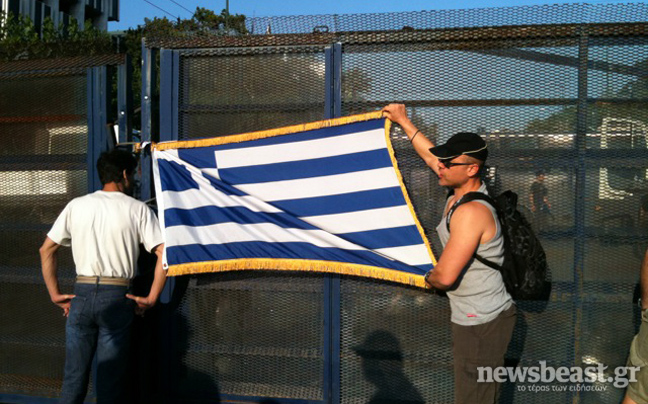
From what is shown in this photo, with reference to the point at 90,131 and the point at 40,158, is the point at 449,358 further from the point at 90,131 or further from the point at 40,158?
the point at 40,158

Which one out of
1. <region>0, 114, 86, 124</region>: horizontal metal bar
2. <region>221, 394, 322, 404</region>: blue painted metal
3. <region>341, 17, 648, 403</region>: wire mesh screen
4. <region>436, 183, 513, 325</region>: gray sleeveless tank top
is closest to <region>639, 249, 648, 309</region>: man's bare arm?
<region>341, 17, 648, 403</region>: wire mesh screen

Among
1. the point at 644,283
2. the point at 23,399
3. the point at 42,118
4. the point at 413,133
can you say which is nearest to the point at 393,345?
the point at 413,133

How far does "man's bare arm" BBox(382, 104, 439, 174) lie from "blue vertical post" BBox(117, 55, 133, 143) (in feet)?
6.12

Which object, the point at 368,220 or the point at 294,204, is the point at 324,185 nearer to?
the point at 294,204

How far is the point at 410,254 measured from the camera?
391 cm

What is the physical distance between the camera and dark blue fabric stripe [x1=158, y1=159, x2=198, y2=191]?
418cm

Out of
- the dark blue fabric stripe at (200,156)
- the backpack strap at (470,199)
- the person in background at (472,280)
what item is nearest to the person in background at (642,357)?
the person in background at (472,280)

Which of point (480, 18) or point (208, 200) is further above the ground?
point (480, 18)

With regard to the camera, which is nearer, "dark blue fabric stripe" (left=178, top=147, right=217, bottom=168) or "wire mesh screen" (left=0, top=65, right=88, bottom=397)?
"dark blue fabric stripe" (left=178, top=147, right=217, bottom=168)

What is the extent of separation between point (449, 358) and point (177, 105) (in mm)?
2541

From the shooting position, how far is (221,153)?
13.8 ft

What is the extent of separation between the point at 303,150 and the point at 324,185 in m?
0.28

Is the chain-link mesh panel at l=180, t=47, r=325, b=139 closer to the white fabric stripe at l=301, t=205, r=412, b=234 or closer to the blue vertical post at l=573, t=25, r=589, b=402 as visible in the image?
the white fabric stripe at l=301, t=205, r=412, b=234

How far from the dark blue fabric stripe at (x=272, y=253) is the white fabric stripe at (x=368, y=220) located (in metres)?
0.15
